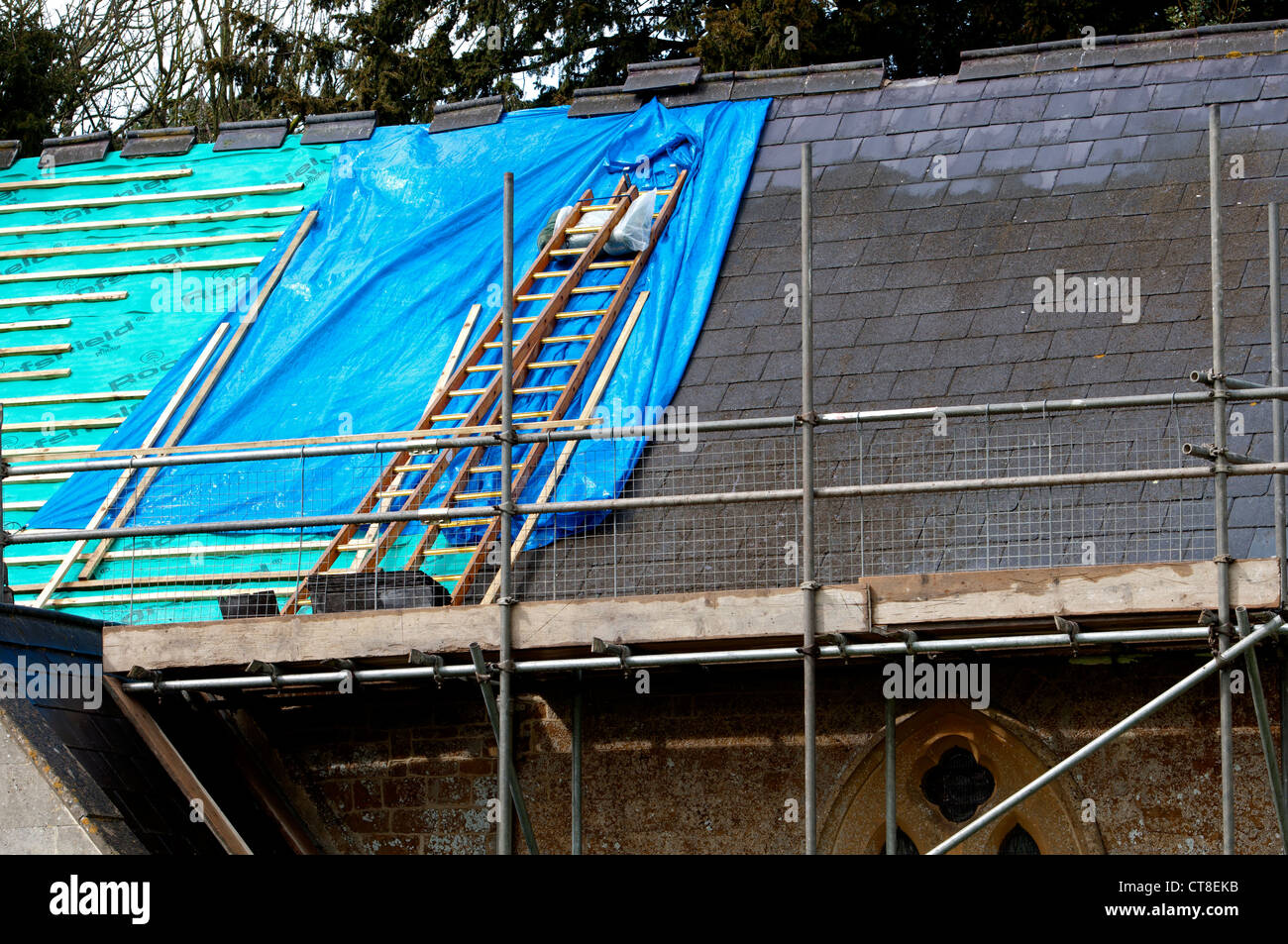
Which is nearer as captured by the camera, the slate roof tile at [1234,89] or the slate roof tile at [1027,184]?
the slate roof tile at [1027,184]

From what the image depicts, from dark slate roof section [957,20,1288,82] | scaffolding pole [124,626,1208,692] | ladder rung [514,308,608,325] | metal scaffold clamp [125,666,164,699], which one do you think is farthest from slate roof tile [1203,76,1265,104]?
metal scaffold clamp [125,666,164,699]

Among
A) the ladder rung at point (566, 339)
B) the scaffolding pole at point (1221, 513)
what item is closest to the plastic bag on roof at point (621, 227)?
the ladder rung at point (566, 339)

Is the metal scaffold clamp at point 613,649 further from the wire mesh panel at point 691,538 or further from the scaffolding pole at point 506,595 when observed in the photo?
the wire mesh panel at point 691,538

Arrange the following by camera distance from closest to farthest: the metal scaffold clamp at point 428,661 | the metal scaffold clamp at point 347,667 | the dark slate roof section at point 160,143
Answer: the metal scaffold clamp at point 428,661 < the metal scaffold clamp at point 347,667 < the dark slate roof section at point 160,143

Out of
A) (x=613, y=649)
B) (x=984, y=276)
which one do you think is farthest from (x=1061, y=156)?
(x=613, y=649)

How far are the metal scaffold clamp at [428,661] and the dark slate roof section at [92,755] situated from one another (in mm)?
1673

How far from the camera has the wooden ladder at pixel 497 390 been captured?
11.7 meters

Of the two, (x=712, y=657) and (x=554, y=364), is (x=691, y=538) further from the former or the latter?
(x=554, y=364)

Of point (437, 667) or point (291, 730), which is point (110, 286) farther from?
point (437, 667)

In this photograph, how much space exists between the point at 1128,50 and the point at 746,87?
280 cm

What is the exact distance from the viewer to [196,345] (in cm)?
1419

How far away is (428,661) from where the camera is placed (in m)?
10.3

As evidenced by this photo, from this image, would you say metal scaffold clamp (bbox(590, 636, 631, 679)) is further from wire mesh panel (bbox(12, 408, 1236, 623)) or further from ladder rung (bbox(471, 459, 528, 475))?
ladder rung (bbox(471, 459, 528, 475))
